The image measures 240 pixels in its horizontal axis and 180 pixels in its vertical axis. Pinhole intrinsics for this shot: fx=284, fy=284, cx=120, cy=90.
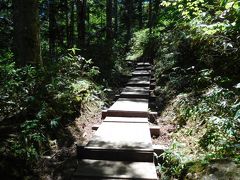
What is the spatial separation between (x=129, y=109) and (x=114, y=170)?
10.9 feet

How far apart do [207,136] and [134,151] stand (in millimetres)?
1444

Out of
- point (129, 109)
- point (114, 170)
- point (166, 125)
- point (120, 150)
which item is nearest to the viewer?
point (114, 170)

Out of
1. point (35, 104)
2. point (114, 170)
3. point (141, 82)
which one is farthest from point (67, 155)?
point (141, 82)

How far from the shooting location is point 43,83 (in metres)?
7.12

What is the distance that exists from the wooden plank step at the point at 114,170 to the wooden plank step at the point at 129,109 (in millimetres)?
2668

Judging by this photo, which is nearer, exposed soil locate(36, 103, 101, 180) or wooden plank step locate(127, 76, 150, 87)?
exposed soil locate(36, 103, 101, 180)

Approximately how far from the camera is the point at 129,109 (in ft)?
26.3

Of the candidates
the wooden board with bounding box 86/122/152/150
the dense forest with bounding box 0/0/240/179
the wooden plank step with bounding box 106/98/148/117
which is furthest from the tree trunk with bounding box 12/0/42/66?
the wooden board with bounding box 86/122/152/150

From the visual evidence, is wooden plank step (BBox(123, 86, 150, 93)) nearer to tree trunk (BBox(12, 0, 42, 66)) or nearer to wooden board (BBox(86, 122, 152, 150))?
wooden board (BBox(86, 122, 152, 150))

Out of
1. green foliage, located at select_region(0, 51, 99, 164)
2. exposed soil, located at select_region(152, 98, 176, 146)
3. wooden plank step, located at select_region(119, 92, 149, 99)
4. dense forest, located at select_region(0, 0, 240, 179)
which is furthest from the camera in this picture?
wooden plank step, located at select_region(119, 92, 149, 99)

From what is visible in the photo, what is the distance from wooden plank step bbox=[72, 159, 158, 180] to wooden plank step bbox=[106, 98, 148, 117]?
2.67 meters

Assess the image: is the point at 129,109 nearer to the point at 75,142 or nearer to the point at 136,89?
the point at 75,142

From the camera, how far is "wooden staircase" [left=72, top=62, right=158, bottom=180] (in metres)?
4.74

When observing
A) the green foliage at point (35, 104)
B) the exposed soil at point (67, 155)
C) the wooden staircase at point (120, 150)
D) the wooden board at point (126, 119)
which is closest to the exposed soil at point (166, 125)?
the wooden staircase at point (120, 150)
